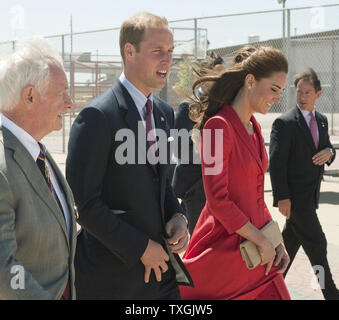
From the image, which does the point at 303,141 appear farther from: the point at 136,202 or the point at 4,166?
the point at 4,166

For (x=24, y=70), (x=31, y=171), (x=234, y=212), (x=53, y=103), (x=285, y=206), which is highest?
(x=24, y=70)

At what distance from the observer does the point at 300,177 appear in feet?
17.7

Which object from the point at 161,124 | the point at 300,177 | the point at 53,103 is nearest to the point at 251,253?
the point at 161,124

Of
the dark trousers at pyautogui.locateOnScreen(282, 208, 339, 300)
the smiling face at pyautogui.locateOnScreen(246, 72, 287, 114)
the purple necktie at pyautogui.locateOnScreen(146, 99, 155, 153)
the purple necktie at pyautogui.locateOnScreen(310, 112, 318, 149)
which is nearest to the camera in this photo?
the purple necktie at pyautogui.locateOnScreen(146, 99, 155, 153)

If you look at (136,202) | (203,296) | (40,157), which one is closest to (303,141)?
(203,296)

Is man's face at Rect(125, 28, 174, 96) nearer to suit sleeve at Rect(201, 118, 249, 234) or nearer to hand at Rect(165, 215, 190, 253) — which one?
suit sleeve at Rect(201, 118, 249, 234)

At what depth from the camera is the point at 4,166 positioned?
6.69 feet

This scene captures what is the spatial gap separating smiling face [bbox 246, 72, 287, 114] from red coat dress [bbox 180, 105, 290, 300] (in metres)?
0.19

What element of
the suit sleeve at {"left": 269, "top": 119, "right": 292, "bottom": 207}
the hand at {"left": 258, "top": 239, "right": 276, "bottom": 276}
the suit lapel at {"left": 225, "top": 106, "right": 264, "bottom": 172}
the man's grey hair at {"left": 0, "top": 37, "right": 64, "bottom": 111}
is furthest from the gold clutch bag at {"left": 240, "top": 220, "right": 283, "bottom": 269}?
the suit sleeve at {"left": 269, "top": 119, "right": 292, "bottom": 207}

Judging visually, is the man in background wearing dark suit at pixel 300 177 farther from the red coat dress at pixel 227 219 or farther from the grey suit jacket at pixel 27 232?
the grey suit jacket at pixel 27 232

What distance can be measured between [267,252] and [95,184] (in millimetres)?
1136

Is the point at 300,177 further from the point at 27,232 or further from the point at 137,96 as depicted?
the point at 27,232

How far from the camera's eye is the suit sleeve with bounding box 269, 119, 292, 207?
17.4 ft

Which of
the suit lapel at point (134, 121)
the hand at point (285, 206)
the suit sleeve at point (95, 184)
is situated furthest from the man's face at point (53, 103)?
the hand at point (285, 206)
